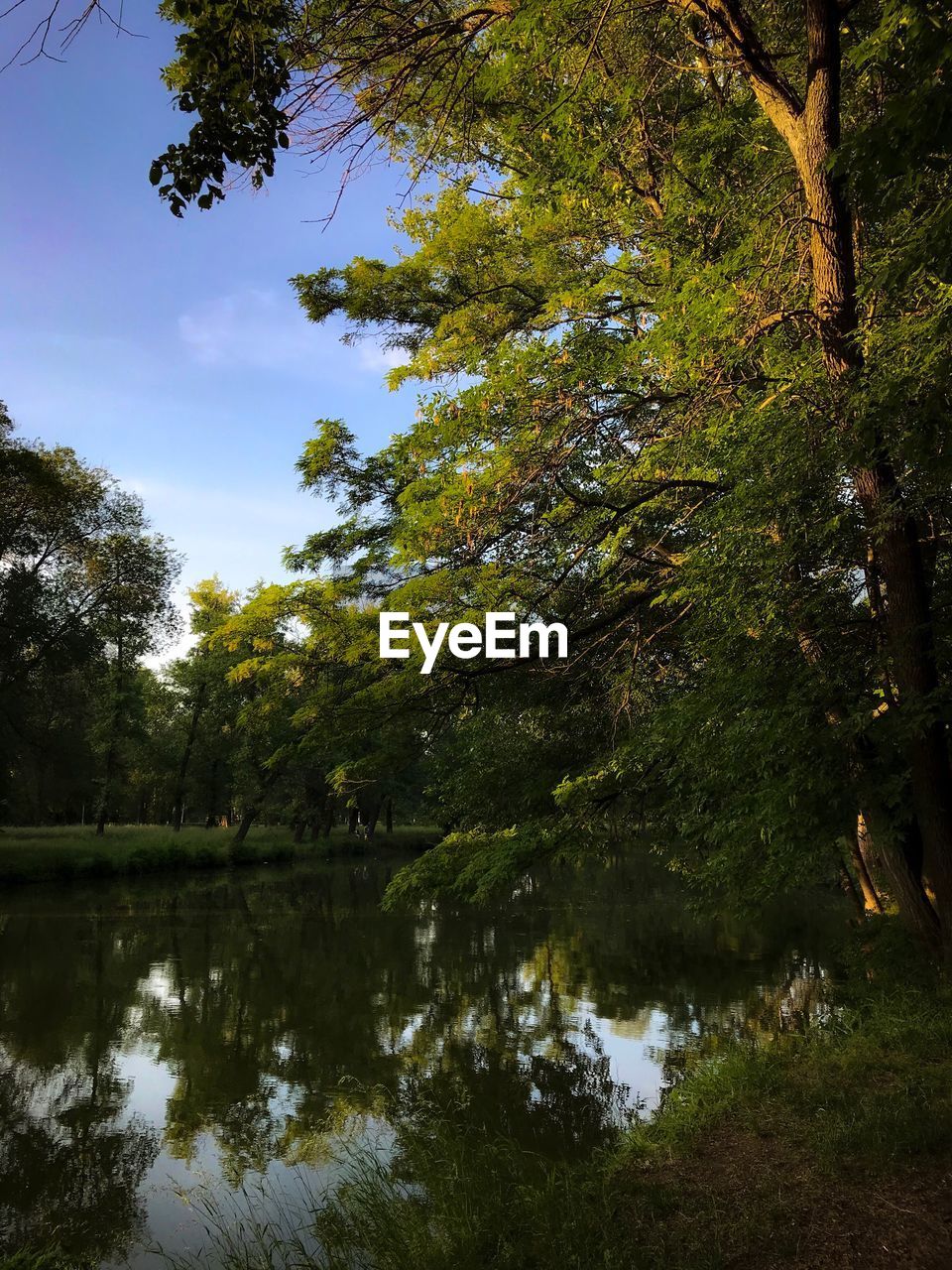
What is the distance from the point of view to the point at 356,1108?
859 cm

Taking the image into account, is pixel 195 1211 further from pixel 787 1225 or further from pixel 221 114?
pixel 221 114

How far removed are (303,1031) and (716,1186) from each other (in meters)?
8.02

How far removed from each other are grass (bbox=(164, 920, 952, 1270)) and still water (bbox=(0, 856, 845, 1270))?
926 millimetres

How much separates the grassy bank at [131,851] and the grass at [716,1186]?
2303 cm

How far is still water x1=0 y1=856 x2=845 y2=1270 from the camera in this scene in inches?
292

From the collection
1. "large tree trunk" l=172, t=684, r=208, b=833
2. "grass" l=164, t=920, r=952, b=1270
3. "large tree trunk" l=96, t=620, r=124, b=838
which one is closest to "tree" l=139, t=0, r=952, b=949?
"grass" l=164, t=920, r=952, b=1270

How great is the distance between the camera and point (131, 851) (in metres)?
30.0

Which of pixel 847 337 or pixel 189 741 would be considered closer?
pixel 847 337

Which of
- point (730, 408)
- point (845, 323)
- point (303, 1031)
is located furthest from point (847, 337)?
point (303, 1031)

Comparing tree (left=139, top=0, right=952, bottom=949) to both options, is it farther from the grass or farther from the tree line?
the grass

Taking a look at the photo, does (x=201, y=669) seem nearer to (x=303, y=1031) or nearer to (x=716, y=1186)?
(x=303, y=1031)

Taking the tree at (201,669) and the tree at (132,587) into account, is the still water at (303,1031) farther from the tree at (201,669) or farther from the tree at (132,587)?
the tree at (201,669)

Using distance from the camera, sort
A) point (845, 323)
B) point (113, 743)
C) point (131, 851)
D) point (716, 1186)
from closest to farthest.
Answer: point (716, 1186)
point (845, 323)
point (131, 851)
point (113, 743)

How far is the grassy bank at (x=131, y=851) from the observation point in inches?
1038
